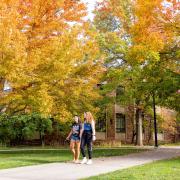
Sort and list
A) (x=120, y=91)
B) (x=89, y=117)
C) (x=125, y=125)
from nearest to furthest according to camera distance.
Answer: (x=89, y=117)
(x=120, y=91)
(x=125, y=125)

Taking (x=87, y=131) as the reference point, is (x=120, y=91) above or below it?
above

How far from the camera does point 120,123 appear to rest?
49.6 metres

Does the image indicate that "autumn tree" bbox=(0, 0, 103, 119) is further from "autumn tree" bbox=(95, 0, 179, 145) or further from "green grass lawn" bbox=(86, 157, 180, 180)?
"green grass lawn" bbox=(86, 157, 180, 180)

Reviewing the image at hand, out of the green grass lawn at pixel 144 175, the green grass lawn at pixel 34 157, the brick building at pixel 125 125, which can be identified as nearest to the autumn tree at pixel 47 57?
the green grass lawn at pixel 34 157

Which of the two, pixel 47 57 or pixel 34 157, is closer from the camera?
pixel 34 157

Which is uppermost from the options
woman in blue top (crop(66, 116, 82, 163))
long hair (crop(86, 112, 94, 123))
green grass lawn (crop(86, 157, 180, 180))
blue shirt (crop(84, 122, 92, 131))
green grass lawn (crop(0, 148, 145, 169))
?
long hair (crop(86, 112, 94, 123))

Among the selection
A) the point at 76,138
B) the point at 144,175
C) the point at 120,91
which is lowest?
the point at 144,175

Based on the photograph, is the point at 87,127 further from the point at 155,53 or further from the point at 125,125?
the point at 125,125

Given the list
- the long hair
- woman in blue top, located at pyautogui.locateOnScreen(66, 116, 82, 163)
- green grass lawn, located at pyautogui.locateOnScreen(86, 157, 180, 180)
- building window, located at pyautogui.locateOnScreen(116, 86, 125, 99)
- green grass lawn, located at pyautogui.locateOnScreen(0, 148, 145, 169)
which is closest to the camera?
green grass lawn, located at pyautogui.locateOnScreen(86, 157, 180, 180)

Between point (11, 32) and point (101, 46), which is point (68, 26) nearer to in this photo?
point (11, 32)

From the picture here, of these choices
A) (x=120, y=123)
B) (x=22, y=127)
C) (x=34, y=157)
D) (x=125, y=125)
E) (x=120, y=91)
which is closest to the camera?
(x=34, y=157)

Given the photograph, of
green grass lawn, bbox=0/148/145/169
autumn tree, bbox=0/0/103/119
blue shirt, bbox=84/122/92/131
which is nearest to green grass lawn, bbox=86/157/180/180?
blue shirt, bbox=84/122/92/131

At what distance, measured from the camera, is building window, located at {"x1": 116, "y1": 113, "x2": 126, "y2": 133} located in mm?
49141

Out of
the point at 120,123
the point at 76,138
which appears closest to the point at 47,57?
the point at 76,138
